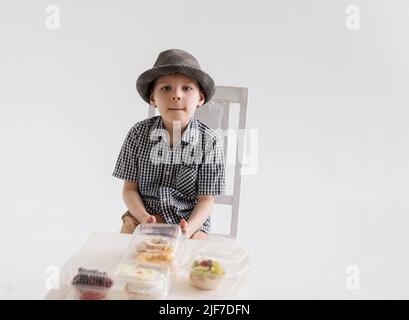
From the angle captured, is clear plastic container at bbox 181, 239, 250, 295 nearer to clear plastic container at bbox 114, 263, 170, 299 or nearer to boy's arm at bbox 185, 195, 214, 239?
clear plastic container at bbox 114, 263, 170, 299

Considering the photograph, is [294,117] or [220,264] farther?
[294,117]

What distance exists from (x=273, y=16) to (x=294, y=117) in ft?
1.52

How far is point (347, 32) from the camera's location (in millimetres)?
2131

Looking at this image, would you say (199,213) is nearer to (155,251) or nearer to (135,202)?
(135,202)

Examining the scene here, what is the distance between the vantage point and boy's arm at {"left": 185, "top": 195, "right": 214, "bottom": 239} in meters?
1.35

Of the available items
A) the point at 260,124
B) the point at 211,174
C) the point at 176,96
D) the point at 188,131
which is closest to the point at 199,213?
the point at 211,174

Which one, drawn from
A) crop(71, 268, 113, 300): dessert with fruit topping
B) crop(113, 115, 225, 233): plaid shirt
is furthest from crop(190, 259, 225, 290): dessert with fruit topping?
crop(113, 115, 225, 233): plaid shirt

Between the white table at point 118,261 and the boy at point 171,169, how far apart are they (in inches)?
8.2

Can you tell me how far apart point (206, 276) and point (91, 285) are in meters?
0.22

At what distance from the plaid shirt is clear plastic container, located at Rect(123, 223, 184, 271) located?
266mm
